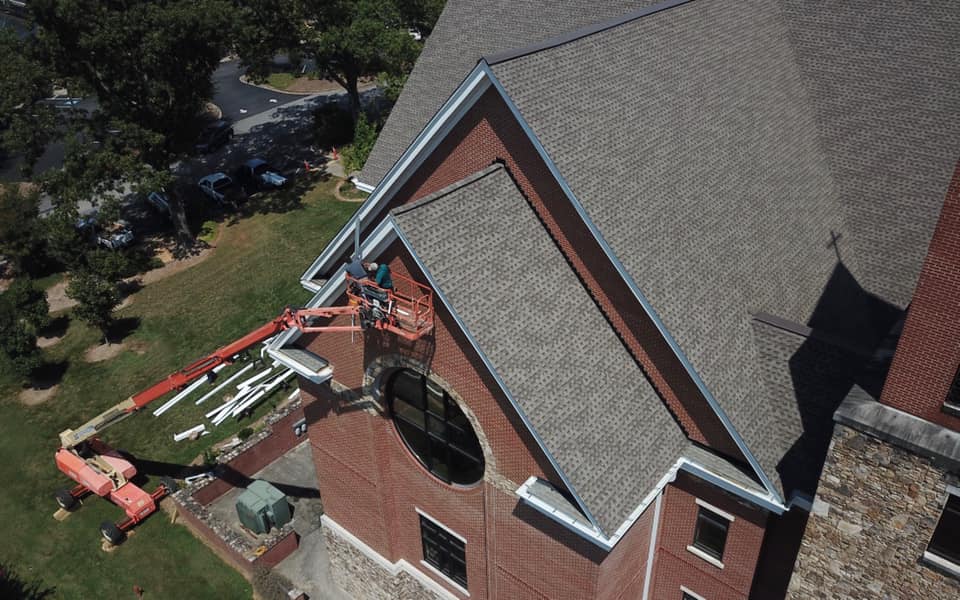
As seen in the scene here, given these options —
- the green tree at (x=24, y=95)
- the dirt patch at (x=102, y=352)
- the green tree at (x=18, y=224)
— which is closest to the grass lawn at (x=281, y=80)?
the green tree at (x=18, y=224)

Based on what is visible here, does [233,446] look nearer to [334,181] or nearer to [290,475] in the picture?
[290,475]

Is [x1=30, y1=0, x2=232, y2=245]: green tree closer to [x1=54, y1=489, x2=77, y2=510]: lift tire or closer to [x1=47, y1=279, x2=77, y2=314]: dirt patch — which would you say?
[x1=47, y1=279, x2=77, y2=314]: dirt patch

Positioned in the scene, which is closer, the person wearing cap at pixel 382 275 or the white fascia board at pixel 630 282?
the white fascia board at pixel 630 282

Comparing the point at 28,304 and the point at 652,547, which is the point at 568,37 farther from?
the point at 28,304

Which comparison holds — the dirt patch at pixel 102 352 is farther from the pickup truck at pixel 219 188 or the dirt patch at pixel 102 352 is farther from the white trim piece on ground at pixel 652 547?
the white trim piece on ground at pixel 652 547

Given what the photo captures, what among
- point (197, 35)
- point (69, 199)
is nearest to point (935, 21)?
point (197, 35)

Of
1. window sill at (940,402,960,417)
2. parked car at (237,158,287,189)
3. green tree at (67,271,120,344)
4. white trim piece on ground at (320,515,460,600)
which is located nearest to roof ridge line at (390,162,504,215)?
window sill at (940,402,960,417)
